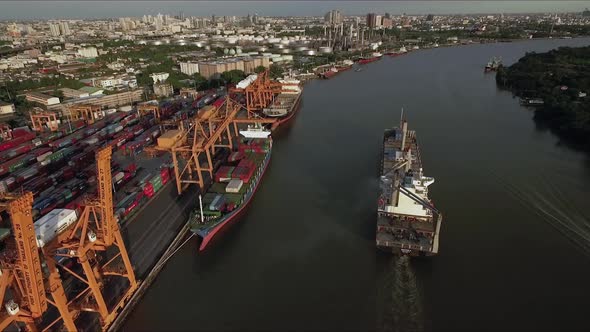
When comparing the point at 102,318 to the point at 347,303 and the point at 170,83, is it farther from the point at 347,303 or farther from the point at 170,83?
the point at 170,83

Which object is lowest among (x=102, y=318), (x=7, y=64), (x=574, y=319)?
(x=574, y=319)

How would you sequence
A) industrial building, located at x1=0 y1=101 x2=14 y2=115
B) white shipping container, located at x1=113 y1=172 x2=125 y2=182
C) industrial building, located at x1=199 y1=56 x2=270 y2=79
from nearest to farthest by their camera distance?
white shipping container, located at x1=113 y1=172 x2=125 y2=182
industrial building, located at x1=0 y1=101 x2=14 y2=115
industrial building, located at x1=199 y1=56 x2=270 y2=79

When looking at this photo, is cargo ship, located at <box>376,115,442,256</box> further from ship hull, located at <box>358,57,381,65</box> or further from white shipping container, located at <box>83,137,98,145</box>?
ship hull, located at <box>358,57,381,65</box>

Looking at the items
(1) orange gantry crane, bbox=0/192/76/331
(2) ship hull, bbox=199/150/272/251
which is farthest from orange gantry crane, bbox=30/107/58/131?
(1) orange gantry crane, bbox=0/192/76/331

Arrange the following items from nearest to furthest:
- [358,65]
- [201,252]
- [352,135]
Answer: [201,252] → [352,135] → [358,65]

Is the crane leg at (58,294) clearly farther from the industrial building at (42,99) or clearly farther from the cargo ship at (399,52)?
the cargo ship at (399,52)

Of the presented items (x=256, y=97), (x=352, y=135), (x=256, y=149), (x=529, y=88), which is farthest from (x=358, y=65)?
(x=256, y=149)
